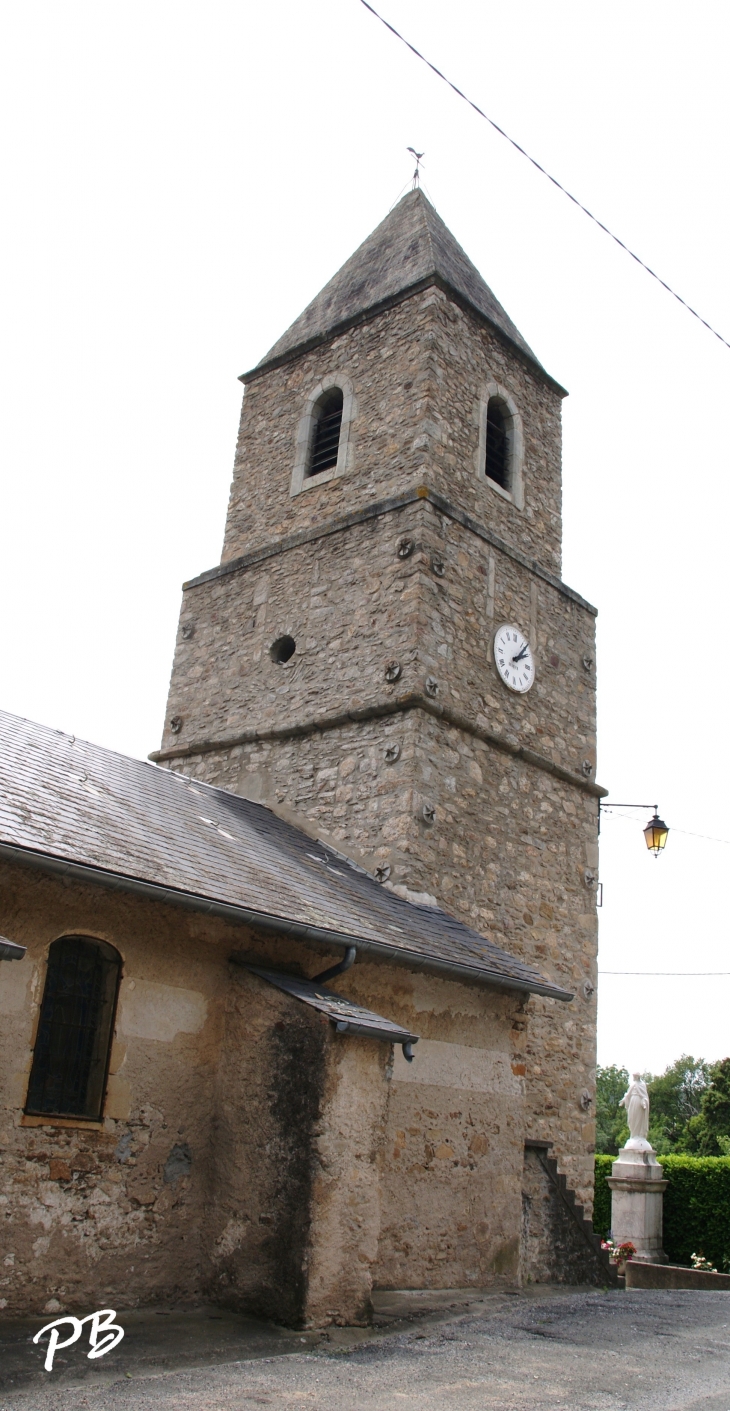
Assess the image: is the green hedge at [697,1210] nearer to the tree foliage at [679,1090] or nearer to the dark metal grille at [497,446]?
the dark metal grille at [497,446]

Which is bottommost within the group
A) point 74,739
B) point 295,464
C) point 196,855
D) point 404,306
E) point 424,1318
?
point 424,1318

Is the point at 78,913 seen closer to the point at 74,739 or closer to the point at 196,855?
the point at 196,855

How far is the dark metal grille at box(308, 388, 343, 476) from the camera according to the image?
45.9 ft

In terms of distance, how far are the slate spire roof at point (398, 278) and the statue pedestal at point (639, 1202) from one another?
39.5 feet

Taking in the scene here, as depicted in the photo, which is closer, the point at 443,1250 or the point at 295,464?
the point at 443,1250

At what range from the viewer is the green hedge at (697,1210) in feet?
51.9

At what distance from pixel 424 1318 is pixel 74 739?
5559 millimetres

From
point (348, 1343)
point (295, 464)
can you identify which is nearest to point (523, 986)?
point (348, 1343)

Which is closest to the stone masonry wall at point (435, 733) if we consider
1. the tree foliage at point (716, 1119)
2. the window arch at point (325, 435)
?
the window arch at point (325, 435)

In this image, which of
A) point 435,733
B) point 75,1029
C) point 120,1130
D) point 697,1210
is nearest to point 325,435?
point 435,733

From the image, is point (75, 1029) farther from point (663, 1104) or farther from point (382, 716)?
point (663, 1104)

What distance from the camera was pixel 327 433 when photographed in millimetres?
14266

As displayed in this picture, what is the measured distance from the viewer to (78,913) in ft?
21.4

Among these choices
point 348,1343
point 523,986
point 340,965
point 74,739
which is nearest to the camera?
point 348,1343
